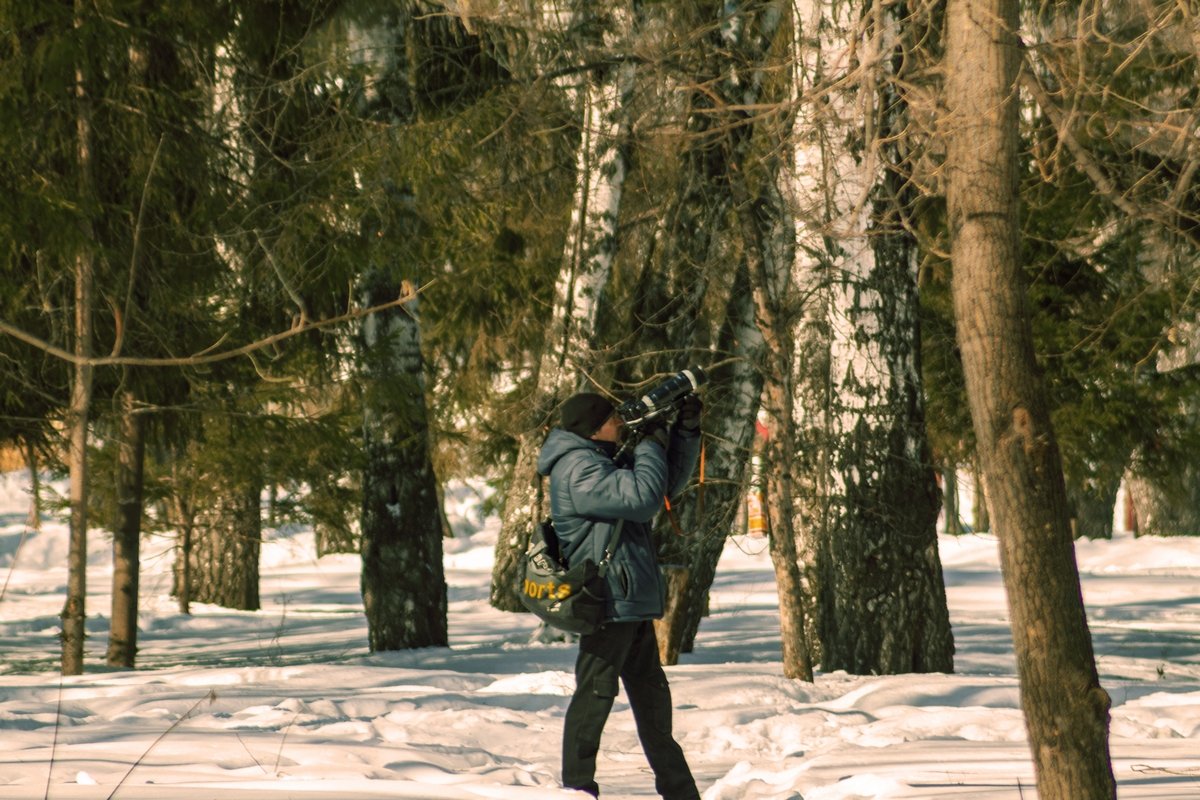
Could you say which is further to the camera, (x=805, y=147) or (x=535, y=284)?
(x=535, y=284)

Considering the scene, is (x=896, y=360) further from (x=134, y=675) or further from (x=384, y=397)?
(x=134, y=675)

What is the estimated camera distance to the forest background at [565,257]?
893 centimetres

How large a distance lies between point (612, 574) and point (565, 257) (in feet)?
24.1

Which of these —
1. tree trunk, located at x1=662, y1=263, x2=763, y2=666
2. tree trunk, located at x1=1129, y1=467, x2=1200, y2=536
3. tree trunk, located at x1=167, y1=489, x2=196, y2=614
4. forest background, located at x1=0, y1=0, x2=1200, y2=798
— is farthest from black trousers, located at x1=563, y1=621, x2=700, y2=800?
tree trunk, located at x1=1129, y1=467, x2=1200, y2=536

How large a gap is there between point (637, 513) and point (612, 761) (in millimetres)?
2289

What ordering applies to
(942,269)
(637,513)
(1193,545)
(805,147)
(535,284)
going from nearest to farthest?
1. (637,513)
2. (805,147)
3. (942,269)
4. (535,284)
5. (1193,545)

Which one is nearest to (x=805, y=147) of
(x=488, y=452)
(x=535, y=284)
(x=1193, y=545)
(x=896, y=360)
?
(x=896, y=360)

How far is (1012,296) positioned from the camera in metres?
4.11

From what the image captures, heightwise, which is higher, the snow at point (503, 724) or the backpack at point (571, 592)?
the backpack at point (571, 592)

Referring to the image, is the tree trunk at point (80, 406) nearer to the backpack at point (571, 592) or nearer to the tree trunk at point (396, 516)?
the tree trunk at point (396, 516)

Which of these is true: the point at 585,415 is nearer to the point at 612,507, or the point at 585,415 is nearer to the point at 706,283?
the point at 612,507

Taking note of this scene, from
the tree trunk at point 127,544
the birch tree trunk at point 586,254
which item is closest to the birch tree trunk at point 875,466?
the birch tree trunk at point 586,254

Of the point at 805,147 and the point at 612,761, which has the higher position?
the point at 805,147

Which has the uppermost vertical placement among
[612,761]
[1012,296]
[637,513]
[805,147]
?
[805,147]
